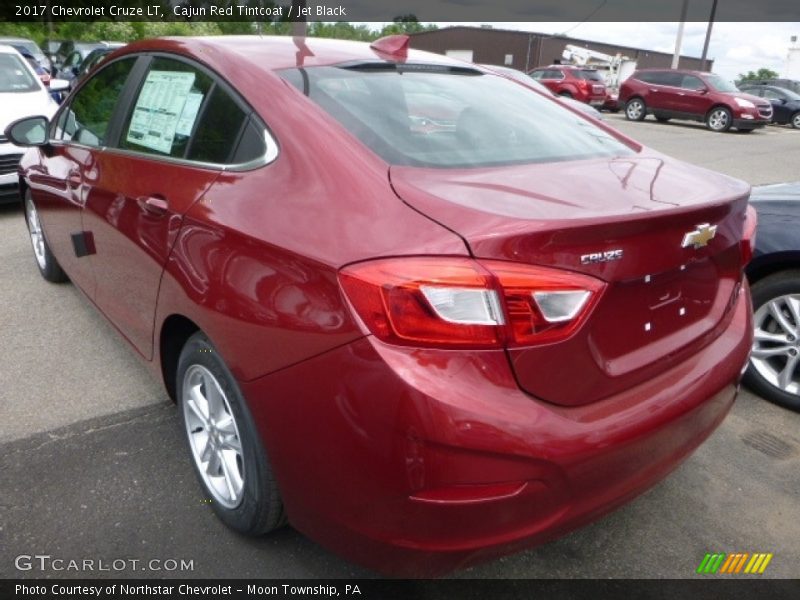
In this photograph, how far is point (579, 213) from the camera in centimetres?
165

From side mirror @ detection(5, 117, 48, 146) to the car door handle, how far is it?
1.76 metres

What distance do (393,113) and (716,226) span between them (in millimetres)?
1069

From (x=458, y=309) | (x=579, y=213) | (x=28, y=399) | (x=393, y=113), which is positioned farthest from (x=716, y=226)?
(x=28, y=399)

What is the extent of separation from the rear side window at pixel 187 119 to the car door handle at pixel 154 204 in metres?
0.18

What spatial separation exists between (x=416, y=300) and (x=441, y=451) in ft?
1.16

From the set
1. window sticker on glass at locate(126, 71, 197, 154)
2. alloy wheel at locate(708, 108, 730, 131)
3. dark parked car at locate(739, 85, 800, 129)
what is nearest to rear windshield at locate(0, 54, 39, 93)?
window sticker on glass at locate(126, 71, 197, 154)

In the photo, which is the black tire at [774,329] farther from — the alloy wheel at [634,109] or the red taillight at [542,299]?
the alloy wheel at [634,109]

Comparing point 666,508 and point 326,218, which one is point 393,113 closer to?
point 326,218

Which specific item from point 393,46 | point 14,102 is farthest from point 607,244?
point 14,102

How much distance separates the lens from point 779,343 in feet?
10.6

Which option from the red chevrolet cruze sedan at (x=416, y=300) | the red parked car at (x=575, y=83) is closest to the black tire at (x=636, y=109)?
the red parked car at (x=575, y=83)

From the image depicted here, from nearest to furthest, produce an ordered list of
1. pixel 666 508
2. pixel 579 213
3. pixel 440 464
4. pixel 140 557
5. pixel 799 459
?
pixel 440 464 < pixel 579 213 < pixel 140 557 < pixel 666 508 < pixel 799 459

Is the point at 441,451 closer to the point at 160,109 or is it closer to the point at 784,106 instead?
the point at 160,109

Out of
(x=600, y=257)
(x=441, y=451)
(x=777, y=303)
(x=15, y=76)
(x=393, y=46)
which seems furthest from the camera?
(x=15, y=76)
